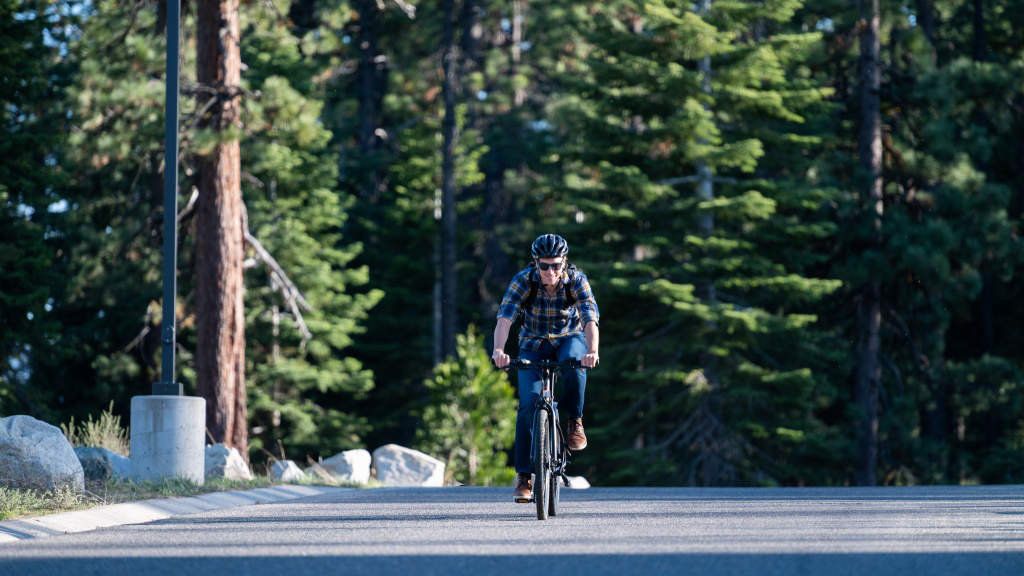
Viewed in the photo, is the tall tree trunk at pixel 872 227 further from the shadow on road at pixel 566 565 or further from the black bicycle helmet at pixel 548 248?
the shadow on road at pixel 566 565

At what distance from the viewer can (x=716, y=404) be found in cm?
3191

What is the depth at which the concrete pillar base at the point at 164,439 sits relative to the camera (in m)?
13.4

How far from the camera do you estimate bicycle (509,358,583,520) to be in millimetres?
10141

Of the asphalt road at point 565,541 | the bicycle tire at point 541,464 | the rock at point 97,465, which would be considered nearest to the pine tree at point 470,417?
the rock at point 97,465

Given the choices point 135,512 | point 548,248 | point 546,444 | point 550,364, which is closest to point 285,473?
point 135,512

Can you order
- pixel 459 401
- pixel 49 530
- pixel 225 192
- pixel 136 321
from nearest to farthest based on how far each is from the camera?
pixel 49 530 → pixel 225 192 → pixel 459 401 → pixel 136 321

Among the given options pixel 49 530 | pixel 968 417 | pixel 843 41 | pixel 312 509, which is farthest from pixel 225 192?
pixel 968 417

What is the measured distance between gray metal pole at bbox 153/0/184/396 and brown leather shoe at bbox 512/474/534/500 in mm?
4368

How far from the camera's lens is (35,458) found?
1120cm

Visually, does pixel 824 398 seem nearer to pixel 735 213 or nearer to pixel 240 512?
pixel 735 213

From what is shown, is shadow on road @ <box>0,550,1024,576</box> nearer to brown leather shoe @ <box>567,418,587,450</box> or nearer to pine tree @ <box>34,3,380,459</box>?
brown leather shoe @ <box>567,418,587,450</box>

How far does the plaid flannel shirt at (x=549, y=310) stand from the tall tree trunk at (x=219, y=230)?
12274 millimetres

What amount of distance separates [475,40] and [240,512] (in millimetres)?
38524

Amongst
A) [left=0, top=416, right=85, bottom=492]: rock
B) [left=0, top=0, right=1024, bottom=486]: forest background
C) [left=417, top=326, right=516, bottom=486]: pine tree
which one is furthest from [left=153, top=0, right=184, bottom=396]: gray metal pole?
[left=417, top=326, right=516, bottom=486]: pine tree
